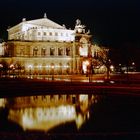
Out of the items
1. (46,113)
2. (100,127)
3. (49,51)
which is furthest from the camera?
(49,51)

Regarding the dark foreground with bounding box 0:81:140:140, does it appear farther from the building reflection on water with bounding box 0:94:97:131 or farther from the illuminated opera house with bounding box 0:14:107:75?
the illuminated opera house with bounding box 0:14:107:75

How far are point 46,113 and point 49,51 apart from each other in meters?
76.5


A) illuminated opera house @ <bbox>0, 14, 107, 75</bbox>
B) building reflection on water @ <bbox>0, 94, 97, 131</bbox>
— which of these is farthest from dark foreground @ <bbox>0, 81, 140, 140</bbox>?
illuminated opera house @ <bbox>0, 14, 107, 75</bbox>

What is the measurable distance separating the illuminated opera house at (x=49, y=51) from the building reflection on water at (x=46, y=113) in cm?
5944

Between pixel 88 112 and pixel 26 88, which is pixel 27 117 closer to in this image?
pixel 88 112

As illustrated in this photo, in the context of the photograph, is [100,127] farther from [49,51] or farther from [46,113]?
[49,51]

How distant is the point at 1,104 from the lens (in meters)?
26.1

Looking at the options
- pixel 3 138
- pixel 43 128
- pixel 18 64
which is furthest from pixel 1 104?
pixel 18 64

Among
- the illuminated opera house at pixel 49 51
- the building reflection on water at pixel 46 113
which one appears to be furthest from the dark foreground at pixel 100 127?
the illuminated opera house at pixel 49 51

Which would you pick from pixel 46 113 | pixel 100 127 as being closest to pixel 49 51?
pixel 46 113

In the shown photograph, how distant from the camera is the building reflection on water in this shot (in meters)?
18.2

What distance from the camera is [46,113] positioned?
21.9m

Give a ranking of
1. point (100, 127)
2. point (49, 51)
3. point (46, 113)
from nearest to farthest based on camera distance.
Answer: point (100, 127) < point (46, 113) < point (49, 51)

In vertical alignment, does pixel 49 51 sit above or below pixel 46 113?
above
